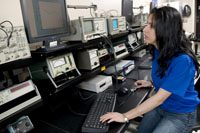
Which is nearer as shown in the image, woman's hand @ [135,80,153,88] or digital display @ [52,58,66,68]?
digital display @ [52,58,66,68]

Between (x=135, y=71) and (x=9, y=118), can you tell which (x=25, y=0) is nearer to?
(x=9, y=118)

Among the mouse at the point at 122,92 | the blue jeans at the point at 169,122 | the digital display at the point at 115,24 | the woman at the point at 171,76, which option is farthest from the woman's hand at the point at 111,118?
the digital display at the point at 115,24

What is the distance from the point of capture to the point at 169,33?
46.6 inches

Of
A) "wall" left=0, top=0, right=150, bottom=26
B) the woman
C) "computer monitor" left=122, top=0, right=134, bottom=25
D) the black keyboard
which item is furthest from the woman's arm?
"computer monitor" left=122, top=0, right=134, bottom=25

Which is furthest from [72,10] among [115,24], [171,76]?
[171,76]

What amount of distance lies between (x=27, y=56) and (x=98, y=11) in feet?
5.10

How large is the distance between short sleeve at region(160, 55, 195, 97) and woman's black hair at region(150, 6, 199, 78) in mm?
65

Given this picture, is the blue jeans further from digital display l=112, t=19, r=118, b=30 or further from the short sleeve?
digital display l=112, t=19, r=118, b=30

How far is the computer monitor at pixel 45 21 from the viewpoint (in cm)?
106

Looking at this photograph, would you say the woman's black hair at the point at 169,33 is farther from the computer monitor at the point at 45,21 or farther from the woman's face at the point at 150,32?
the computer monitor at the point at 45,21

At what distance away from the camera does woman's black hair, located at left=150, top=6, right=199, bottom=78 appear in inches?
46.3

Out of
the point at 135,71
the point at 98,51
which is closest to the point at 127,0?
the point at 135,71

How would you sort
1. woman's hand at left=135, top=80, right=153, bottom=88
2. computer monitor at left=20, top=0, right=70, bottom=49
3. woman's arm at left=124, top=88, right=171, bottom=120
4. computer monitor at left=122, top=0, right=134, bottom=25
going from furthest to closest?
computer monitor at left=122, top=0, right=134, bottom=25, woman's hand at left=135, top=80, right=153, bottom=88, woman's arm at left=124, top=88, right=171, bottom=120, computer monitor at left=20, top=0, right=70, bottom=49

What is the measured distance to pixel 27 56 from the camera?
1.02 m
